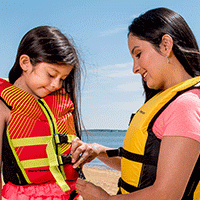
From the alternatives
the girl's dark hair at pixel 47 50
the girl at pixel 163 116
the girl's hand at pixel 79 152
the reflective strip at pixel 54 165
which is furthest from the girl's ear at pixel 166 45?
the reflective strip at pixel 54 165

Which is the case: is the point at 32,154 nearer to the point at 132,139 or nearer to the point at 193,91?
the point at 132,139

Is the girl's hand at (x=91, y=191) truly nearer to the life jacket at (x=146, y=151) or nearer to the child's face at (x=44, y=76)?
the life jacket at (x=146, y=151)

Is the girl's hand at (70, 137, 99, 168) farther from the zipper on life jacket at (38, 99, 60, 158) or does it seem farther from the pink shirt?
the pink shirt

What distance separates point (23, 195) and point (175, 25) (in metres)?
1.86

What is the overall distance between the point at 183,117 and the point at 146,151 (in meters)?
0.43

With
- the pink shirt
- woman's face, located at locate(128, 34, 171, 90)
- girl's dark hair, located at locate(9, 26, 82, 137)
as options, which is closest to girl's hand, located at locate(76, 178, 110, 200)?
the pink shirt

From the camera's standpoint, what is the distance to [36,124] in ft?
8.01

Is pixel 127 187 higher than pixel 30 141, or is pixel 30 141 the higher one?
pixel 30 141

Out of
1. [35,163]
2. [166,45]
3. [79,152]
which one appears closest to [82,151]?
[79,152]

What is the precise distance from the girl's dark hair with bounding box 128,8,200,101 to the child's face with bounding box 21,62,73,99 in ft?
2.44

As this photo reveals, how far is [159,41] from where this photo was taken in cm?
195

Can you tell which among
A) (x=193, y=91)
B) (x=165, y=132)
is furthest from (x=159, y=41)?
(x=165, y=132)

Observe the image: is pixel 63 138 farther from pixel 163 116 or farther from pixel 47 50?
pixel 163 116

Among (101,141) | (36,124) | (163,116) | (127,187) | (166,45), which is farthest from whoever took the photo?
(101,141)
